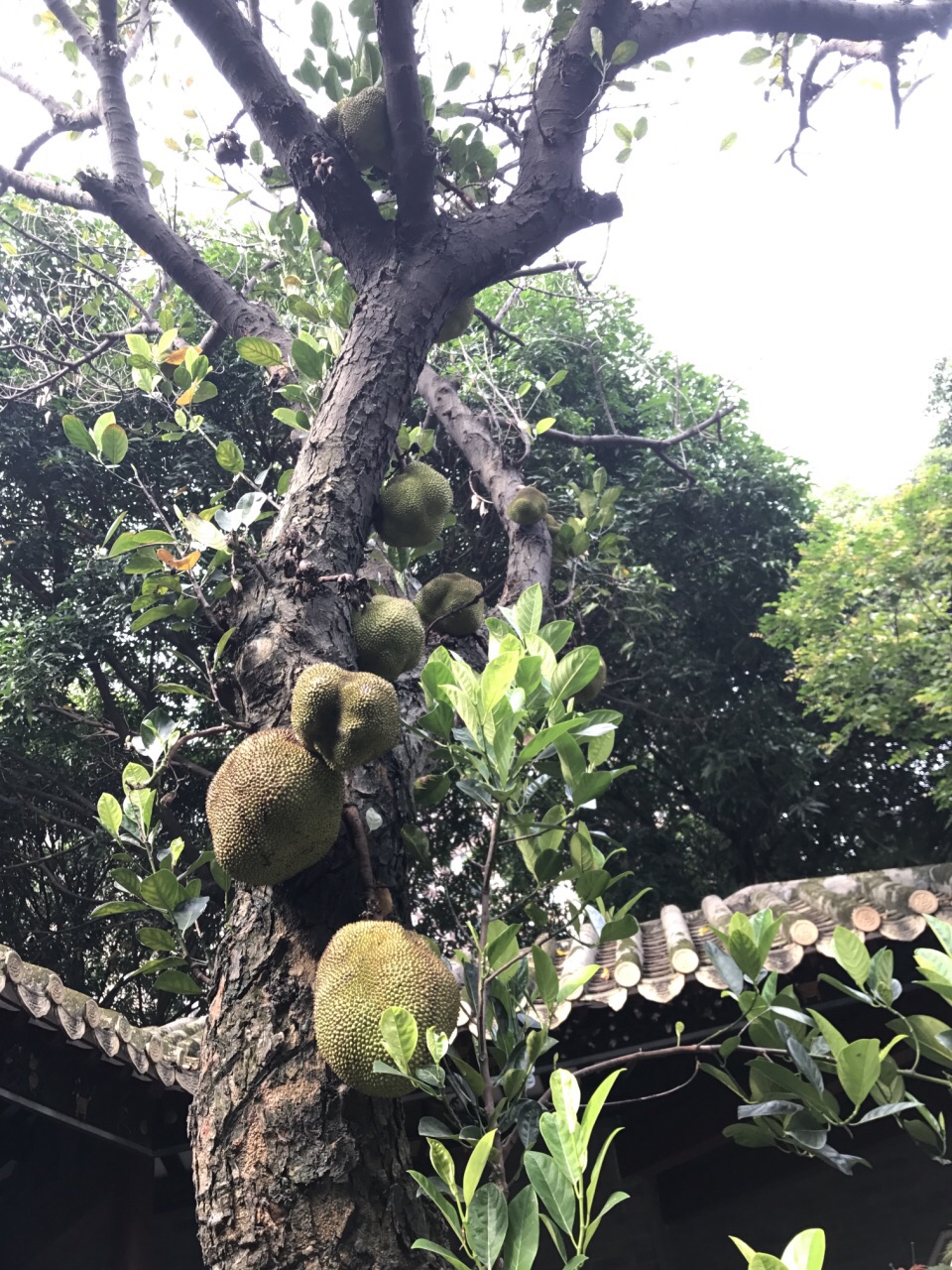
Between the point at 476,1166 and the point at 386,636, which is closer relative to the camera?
the point at 476,1166

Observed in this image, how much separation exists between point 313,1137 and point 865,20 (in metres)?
2.55

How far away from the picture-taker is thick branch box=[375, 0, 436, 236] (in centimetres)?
151

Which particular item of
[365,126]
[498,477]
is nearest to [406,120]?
[365,126]

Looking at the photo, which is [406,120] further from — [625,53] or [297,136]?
Result: [625,53]

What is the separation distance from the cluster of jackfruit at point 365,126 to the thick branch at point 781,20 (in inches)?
25.1

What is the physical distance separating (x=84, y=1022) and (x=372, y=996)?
1.23 m

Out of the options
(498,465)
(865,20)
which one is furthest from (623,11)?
(498,465)

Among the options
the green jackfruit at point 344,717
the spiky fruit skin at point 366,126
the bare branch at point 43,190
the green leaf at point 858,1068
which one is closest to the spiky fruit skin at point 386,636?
the green jackfruit at point 344,717

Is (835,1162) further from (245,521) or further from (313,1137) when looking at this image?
(245,521)

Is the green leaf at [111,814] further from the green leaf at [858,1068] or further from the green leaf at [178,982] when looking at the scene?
the green leaf at [858,1068]

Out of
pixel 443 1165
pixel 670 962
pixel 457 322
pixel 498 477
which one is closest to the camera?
pixel 443 1165

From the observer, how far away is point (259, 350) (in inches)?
68.0

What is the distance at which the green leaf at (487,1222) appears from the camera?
2.14 ft

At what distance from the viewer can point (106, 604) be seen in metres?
4.15
